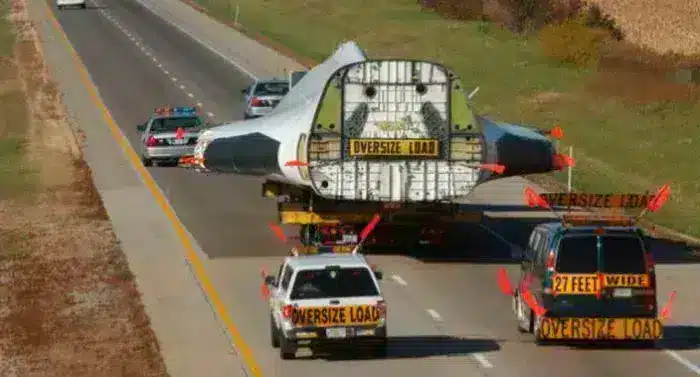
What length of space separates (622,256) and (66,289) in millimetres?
12661

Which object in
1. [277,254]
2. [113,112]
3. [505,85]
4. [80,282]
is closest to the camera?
[80,282]

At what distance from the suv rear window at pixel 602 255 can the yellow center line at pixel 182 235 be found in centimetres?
481

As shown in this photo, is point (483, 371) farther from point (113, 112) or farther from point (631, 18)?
point (631, 18)

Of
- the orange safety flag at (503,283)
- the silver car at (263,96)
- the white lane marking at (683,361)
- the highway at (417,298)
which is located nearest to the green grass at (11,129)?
the highway at (417,298)

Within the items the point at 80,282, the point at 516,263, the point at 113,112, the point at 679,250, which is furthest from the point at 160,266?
the point at 113,112

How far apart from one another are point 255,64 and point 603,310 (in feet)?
197

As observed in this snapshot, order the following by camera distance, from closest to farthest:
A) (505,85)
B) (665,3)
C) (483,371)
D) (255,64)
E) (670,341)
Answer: (483,371) → (670,341) → (505,85) → (255,64) → (665,3)

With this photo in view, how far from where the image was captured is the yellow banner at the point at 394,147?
33.8 m

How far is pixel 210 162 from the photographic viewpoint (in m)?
37.9

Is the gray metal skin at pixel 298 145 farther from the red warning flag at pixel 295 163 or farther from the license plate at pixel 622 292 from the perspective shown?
the license plate at pixel 622 292

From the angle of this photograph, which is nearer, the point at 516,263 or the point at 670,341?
the point at 670,341

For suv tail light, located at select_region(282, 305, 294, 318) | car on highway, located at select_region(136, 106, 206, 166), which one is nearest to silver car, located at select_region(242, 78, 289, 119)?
car on highway, located at select_region(136, 106, 206, 166)

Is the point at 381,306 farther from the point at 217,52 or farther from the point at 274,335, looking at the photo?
the point at 217,52

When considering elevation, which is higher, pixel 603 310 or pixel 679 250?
pixel 603 310
